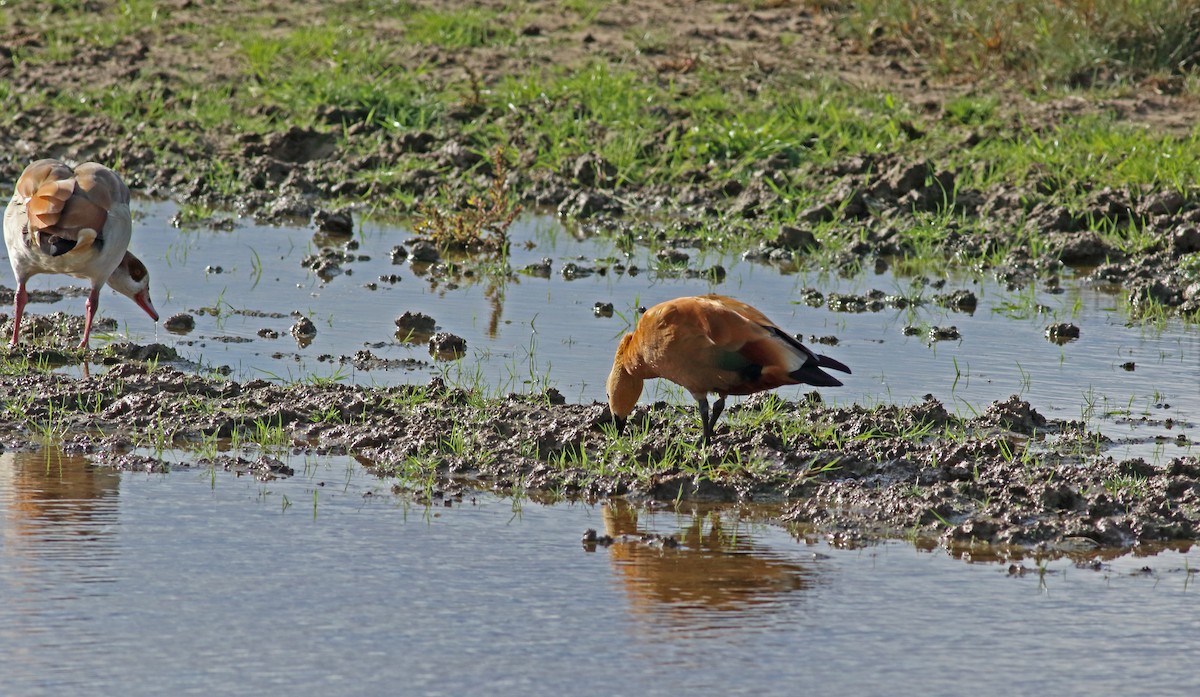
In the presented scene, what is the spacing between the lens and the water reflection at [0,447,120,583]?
5.02m

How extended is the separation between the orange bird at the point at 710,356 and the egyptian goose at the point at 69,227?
9.07 feet

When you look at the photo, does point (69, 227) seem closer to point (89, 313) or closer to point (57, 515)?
point (89, 313)

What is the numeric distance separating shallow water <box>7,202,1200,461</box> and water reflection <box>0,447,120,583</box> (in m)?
1.48

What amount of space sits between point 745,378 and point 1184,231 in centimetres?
472

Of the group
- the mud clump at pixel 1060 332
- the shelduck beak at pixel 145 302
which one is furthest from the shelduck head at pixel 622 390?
the shelduck beak at pixel 145 302

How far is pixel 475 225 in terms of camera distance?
1045 centimetres

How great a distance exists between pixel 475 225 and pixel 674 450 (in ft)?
14.0

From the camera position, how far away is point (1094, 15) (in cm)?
1419

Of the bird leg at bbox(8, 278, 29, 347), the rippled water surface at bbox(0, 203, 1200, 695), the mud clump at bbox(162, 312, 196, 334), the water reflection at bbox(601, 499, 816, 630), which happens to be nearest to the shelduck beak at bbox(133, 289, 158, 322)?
the mud clump at bbox(162, 312, 196, 334)

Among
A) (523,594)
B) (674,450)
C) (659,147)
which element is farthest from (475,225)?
(523,594)

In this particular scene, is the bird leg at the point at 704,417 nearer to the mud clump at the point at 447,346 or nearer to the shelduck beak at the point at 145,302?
the mud clump at the point at 447,346

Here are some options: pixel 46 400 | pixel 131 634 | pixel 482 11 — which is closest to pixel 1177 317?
pixel 46 400

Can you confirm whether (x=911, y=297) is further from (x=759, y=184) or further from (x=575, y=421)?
(x=575, y=421)

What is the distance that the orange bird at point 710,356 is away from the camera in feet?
20.9
